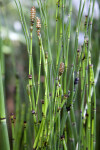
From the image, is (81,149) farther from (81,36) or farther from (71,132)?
(81,36)

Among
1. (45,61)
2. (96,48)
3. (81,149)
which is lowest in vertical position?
(81,149)

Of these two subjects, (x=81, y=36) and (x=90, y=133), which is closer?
(x=90, y=133)

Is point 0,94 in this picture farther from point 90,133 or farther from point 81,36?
point 81,36

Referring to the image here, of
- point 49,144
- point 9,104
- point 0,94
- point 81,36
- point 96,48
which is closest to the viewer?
point 0,94

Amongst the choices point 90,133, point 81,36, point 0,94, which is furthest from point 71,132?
point 81,36

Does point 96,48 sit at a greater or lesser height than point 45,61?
greater

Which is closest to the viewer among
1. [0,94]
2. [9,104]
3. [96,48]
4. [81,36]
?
[0,94]

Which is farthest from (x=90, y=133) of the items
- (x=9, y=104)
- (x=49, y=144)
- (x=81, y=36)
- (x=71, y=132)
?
(x=9, y=104)

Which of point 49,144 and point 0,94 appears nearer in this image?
point 0,94

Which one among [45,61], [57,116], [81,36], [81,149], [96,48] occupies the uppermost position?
[81,36]

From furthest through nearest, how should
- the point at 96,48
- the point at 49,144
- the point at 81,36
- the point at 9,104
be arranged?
the point at 9,104 < the point at 81,36 < the point at 96,48 < the point at 49,144
